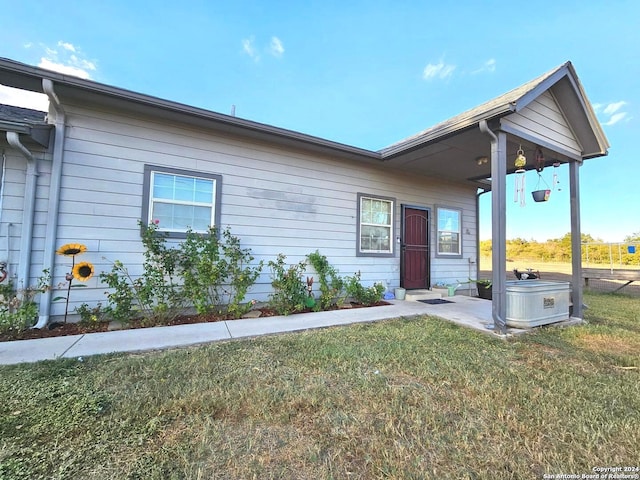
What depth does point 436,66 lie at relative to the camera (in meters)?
9.83

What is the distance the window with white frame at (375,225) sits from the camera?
5863 millimetres

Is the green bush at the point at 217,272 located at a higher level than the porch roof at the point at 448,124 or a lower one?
Answer: lower

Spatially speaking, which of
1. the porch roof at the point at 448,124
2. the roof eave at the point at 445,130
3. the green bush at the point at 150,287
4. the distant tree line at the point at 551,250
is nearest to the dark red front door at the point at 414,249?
the porch roof at the point at 448,124

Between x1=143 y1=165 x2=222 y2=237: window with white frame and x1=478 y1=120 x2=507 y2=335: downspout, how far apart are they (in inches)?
156

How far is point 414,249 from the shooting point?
6500 millimetres

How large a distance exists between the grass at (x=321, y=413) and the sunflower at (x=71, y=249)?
1.43 meters

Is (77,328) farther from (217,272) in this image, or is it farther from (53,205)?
(217,272)

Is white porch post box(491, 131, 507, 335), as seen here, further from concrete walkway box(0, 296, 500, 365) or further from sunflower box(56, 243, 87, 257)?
sunflower box(56, 243, 87, 257)

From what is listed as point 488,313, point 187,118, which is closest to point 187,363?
point 187,118

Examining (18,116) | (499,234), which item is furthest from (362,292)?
(18,116)

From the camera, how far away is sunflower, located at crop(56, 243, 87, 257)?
334 centimetres

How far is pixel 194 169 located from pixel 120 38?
4790 millimetres

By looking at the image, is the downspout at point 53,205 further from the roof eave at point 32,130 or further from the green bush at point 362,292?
the green bush at point 362,292

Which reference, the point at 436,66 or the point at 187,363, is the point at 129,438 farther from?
the point at 436,66
